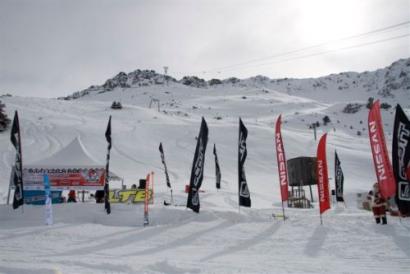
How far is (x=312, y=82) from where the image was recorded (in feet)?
570

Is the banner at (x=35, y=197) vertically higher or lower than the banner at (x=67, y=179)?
lower

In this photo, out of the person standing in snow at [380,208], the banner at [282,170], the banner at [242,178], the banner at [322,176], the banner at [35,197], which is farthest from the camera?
the banner at [35,197]

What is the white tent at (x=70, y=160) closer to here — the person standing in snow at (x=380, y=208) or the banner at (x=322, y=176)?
the banner at (x=322, y=176)

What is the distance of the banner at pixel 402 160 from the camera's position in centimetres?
1154

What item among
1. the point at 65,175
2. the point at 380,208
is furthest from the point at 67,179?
the point at 380,208

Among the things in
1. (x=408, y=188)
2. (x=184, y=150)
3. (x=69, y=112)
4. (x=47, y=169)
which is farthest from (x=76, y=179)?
(x=69, y=112)

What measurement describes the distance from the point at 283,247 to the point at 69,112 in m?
60.4

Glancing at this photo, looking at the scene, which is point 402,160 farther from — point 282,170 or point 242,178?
point 242,178

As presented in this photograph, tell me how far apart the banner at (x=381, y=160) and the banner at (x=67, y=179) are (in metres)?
12.6

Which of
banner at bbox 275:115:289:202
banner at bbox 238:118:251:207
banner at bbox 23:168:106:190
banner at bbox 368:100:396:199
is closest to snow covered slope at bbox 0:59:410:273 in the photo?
banner at bbox 238:118:251:207

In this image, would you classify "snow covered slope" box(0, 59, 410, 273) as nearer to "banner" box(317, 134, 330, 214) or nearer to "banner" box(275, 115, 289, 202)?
"banner" box(317, 134, 330, 214)

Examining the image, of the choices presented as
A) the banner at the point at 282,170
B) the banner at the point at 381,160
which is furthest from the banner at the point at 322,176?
the banner at the point at 381,160

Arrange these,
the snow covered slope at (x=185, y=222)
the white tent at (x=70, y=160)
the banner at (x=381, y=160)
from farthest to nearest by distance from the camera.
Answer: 1. the white tent at (x=70, y=160)
2. the banner at (x=381, y=160)
3. the snow covered slope at (x=185, y=222)

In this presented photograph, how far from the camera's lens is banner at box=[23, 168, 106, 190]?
19047 millimetres
